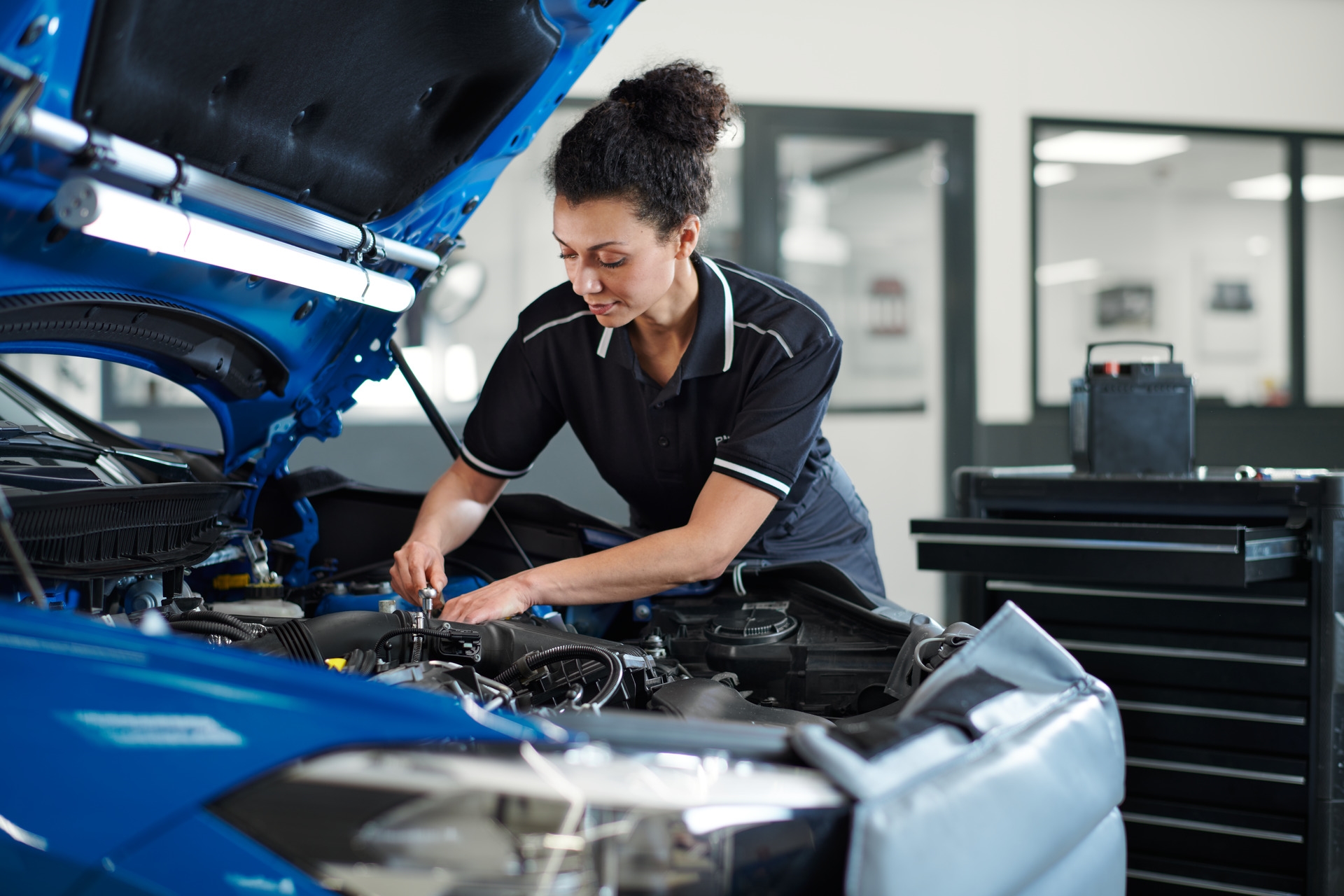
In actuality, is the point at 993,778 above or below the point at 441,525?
below

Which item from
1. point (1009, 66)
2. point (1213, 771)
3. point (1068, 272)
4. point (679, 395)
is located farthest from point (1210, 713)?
point (1068, 272)

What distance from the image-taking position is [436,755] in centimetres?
66

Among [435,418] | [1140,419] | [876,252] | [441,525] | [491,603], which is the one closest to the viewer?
[491,603]

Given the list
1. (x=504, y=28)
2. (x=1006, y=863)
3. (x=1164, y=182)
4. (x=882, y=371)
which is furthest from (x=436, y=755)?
(x=1164, y=182)

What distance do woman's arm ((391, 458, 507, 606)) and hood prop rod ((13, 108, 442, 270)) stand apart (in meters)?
0.39

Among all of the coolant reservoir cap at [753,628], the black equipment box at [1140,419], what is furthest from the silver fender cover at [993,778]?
the black equipment box at [1140,419]

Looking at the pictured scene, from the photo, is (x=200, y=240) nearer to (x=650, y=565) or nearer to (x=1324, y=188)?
(x=650, y=565)

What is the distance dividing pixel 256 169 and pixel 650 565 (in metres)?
0.71

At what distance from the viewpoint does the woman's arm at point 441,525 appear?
1450 mm

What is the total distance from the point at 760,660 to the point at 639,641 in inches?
6.7

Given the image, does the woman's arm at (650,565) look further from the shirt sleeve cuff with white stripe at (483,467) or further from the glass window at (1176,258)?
the glass window at (1176,258)

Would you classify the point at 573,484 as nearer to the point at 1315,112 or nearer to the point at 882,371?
the point at 882,371

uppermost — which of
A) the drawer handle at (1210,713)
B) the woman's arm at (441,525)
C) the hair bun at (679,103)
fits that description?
the hair bun at (679,103)

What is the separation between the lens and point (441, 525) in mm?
1630
